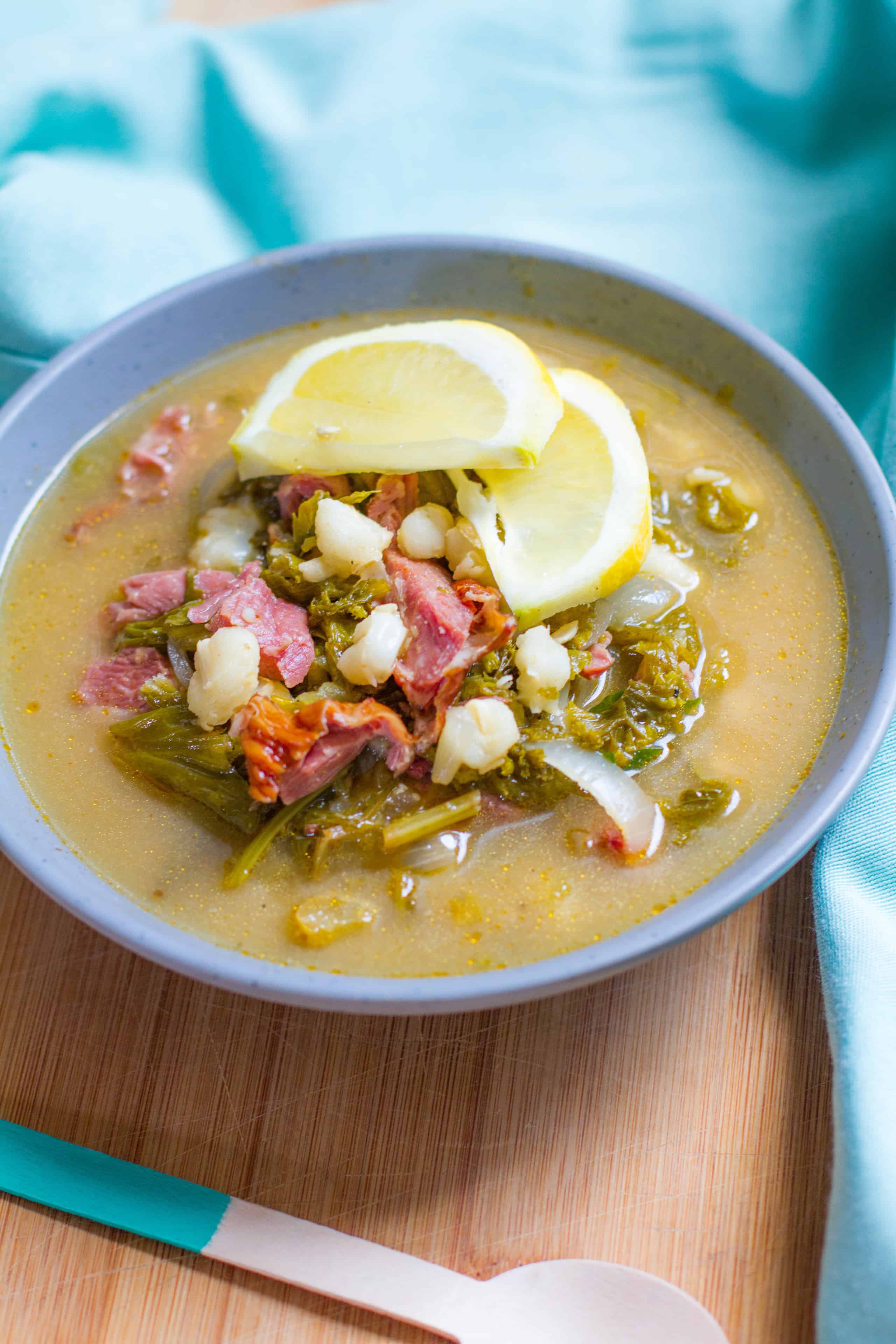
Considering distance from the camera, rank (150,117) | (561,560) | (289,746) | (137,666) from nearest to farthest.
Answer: (289,746)
(561,560)
(137,666)
(150,117)

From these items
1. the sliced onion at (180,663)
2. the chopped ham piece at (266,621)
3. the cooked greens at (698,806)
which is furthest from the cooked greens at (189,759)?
the cooked greens at (698,806)

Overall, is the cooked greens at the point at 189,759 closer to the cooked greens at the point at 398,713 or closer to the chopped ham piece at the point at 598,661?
the cooked greens at the point at 398,713

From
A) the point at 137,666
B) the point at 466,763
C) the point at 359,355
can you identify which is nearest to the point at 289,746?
the point at 466,763

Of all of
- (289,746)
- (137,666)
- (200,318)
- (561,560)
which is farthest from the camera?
(200,318)

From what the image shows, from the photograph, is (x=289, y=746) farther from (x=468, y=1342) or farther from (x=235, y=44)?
(x=235, y=44)

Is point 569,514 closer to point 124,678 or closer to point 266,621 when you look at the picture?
point 266,621

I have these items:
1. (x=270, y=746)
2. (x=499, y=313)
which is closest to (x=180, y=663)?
(x=270, y=746)
